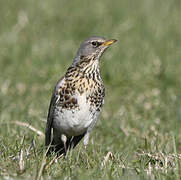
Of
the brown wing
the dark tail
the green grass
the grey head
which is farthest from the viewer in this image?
the dark tail

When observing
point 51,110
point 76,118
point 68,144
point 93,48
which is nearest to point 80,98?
point 76,118

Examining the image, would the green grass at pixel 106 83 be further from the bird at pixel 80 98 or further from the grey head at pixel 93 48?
the grey head at pixel 93 48

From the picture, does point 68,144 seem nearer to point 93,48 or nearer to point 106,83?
point 93,48

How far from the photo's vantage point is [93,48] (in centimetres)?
654

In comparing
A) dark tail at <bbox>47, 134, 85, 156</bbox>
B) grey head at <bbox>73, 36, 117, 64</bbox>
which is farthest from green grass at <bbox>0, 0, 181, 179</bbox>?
grey head at <bbox>73, 36, 117, 64</bbox>

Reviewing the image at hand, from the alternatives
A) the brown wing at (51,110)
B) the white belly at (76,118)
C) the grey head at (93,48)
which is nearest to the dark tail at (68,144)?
the brown wing at (51,110)

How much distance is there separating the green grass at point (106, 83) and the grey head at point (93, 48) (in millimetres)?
1092

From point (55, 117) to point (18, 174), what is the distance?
181cm

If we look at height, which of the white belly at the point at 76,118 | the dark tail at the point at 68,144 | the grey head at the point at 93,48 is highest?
the grey head at the point at 93,48

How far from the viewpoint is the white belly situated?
242 inches

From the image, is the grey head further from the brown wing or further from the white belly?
the white belly

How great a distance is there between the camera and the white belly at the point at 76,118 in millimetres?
6137

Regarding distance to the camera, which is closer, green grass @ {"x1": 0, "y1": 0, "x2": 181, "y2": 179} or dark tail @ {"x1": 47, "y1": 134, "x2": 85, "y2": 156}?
green grass @ {"x1": 0, "y1": 0, "x2": 181, "y2": 179}

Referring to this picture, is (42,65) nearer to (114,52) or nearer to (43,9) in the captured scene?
(114,52)
